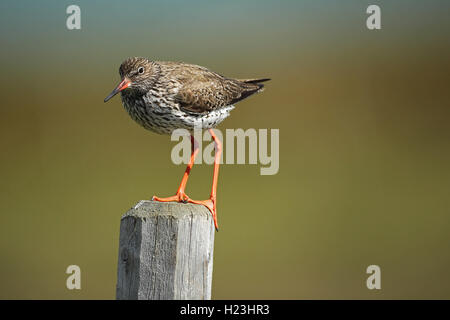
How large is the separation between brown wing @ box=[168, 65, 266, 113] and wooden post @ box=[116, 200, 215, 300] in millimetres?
2612

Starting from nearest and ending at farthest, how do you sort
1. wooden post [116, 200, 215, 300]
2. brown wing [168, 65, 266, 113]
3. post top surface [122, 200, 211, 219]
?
wooden post [116, 200, 215, 300] → post top surface [122, 200, 211, 219] → brown wing [168, 65, 266, 113]

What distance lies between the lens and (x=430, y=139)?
2041 cm

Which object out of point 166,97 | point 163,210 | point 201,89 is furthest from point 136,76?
point 163,210

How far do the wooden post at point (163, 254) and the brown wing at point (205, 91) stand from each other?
2.61 m

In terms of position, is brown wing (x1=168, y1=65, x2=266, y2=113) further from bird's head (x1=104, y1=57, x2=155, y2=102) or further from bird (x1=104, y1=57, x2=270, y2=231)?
bird's head (x1=104, y1=57, x2=155, y2=102)

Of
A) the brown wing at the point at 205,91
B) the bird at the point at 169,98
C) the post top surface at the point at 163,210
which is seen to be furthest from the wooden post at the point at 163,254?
the brown wing at the point at 205,91

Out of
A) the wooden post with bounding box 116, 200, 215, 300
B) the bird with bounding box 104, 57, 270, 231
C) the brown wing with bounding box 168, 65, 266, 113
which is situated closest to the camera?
the wooden post with bounding box 116, 200, 215, 300

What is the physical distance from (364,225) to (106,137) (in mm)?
9237

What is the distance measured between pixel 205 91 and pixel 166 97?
1.85 ft

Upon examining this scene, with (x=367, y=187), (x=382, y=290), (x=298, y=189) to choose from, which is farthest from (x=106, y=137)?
(x=382, y=290)

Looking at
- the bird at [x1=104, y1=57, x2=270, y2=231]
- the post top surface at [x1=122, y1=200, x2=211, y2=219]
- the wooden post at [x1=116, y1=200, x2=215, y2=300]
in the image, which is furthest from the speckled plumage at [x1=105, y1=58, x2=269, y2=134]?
the wooden post at [x1=116, y1=200, x2=215, y2=300]

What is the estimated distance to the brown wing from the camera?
7.09 m

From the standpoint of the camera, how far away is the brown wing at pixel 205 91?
7.09 metres

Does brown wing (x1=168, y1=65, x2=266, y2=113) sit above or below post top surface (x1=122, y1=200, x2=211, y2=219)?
above
